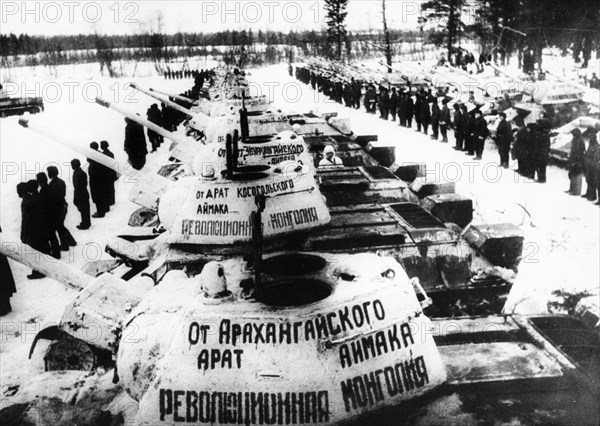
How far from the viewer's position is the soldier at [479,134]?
841 inches

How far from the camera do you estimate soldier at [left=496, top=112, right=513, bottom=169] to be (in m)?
19.9

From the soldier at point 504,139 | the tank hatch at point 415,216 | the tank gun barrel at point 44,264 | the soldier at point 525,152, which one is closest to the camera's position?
the tank gun barrel at point 44,264

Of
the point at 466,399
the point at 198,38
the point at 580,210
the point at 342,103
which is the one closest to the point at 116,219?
the point at 580,210

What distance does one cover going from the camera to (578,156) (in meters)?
16.1

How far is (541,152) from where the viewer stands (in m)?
18.0

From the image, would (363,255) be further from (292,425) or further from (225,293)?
(292,425)

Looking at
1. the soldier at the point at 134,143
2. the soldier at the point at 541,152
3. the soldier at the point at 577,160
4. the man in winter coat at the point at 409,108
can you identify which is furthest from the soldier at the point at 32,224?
the man in winter coat at the point at 409,108

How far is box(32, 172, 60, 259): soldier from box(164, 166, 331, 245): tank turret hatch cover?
498 cm

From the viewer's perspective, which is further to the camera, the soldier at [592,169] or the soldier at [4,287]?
the soldier at [592,169]

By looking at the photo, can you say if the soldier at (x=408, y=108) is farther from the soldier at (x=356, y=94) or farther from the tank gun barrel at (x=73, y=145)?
the tank gun barrel at (x=73, y=145)

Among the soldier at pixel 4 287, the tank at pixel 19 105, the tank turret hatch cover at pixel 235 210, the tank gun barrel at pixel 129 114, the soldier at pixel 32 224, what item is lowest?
the soldier at pixel 4 287

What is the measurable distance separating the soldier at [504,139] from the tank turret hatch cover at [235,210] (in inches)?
541

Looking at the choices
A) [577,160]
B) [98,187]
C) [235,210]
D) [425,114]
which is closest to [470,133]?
[425,114]

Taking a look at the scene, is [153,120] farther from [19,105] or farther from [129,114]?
[129,114]
